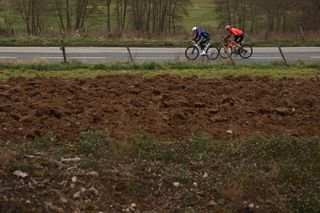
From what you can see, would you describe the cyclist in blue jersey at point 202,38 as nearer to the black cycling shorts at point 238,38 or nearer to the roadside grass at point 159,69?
the black cycling shorts at point 238,38

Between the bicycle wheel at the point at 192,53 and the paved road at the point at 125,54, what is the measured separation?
4.26ft

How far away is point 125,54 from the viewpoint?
2556cm

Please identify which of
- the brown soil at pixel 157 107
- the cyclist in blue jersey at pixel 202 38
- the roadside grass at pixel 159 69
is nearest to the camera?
the brown soil at pixel 157 107

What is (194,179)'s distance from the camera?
22.1ft

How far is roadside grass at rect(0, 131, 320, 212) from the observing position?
630 cm

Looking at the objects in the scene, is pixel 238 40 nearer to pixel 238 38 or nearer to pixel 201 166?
pixel 238 38

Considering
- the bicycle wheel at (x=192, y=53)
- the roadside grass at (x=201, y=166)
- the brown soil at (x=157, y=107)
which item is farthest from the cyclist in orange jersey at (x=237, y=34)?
the roadside grass at (x=201, y=166)

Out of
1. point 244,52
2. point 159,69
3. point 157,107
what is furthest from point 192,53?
point 157,107

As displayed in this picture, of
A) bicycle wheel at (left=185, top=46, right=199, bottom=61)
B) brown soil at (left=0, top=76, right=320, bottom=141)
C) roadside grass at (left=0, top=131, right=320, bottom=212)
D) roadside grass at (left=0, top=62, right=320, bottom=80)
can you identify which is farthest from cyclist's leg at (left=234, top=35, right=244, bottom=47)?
roadside grass at (left=0, top=131, right=320, bottom=212)

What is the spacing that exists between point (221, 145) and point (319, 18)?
109 ft

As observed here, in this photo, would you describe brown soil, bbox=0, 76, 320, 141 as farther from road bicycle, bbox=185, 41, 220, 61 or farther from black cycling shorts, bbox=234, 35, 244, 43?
black cycling shorts, bbox=234, 35, 244, 43

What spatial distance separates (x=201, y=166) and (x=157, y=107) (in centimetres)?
334

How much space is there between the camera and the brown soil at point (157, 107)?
8828 millimetres

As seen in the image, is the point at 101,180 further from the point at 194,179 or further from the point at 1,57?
the point at 1,57
